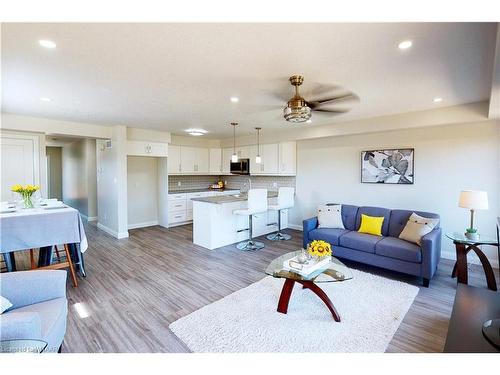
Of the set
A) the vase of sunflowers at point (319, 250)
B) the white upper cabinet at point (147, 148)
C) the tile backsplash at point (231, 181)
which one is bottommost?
the vase of sunflowers at point (319, 250)

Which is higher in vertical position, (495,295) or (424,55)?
(424,55)

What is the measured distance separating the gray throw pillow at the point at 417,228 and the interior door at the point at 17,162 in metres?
6.65

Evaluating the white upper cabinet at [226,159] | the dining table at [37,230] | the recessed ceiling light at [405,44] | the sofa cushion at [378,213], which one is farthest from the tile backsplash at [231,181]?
the recessed ceiling light at [405,44]

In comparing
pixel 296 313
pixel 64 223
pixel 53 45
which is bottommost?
pixel 296 313

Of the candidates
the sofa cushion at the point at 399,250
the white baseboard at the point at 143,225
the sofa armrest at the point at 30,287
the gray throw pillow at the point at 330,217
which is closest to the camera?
the sofa armrest at the point at 30,287

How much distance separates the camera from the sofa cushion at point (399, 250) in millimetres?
3238

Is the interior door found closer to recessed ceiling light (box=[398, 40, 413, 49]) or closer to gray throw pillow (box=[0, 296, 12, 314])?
gray throw pillow (box=[0, 296, 12, 314])

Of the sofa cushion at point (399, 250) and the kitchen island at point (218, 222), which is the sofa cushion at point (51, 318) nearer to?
the kitchen island at point (218, 222)

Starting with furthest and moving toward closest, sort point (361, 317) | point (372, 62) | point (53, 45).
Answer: point (361, 317)
point (372, 62)
point (53, 45)

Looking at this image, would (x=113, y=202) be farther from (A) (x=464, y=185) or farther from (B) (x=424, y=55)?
(A) (x=464, y=185)

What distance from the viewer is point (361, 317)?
2498mm

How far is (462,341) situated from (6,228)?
4.30 m

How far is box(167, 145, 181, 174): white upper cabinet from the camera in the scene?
6.76 metres
